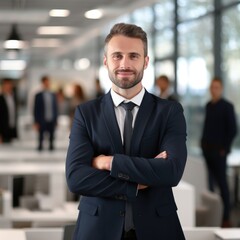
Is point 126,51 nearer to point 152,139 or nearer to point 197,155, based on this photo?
point 152,139

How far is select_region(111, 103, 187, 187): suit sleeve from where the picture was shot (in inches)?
117

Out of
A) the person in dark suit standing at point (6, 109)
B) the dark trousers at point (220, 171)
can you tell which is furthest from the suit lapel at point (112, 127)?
the person in dark suit standing at point (6, 109)

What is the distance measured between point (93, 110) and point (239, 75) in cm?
835

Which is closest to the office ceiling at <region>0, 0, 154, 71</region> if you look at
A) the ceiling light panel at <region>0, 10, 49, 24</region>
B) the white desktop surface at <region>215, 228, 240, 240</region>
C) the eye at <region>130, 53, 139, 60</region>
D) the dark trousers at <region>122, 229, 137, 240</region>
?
the ceiling light panel at <region>0, 10, 49, 24</region>

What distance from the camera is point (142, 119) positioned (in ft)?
10.0

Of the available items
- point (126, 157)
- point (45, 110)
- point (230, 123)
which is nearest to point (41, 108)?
point (45, 110)

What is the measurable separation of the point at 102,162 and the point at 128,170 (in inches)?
5.0

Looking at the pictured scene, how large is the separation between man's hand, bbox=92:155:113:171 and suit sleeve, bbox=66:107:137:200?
2cm

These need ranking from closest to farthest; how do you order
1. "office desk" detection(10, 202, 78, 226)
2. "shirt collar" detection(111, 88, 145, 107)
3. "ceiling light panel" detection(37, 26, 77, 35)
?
1. "shirt collar" detection(111, 88, 145, 107)
2. "office desk" detection(10, 202, 78, 226)
3. "ceiling light panel" detection(37, 26, 77, 35)

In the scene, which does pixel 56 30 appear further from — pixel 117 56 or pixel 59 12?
pixel 117 56

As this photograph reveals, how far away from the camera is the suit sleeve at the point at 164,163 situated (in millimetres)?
2975

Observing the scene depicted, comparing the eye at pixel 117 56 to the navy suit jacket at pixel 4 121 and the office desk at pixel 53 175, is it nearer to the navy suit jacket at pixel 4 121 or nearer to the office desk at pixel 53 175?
the office desk at pixel 53 175

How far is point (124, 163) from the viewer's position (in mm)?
2971

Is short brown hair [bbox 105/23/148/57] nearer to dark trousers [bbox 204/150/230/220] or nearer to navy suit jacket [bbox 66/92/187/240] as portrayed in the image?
navy suit jacket [bbox 66/92/187/240]
